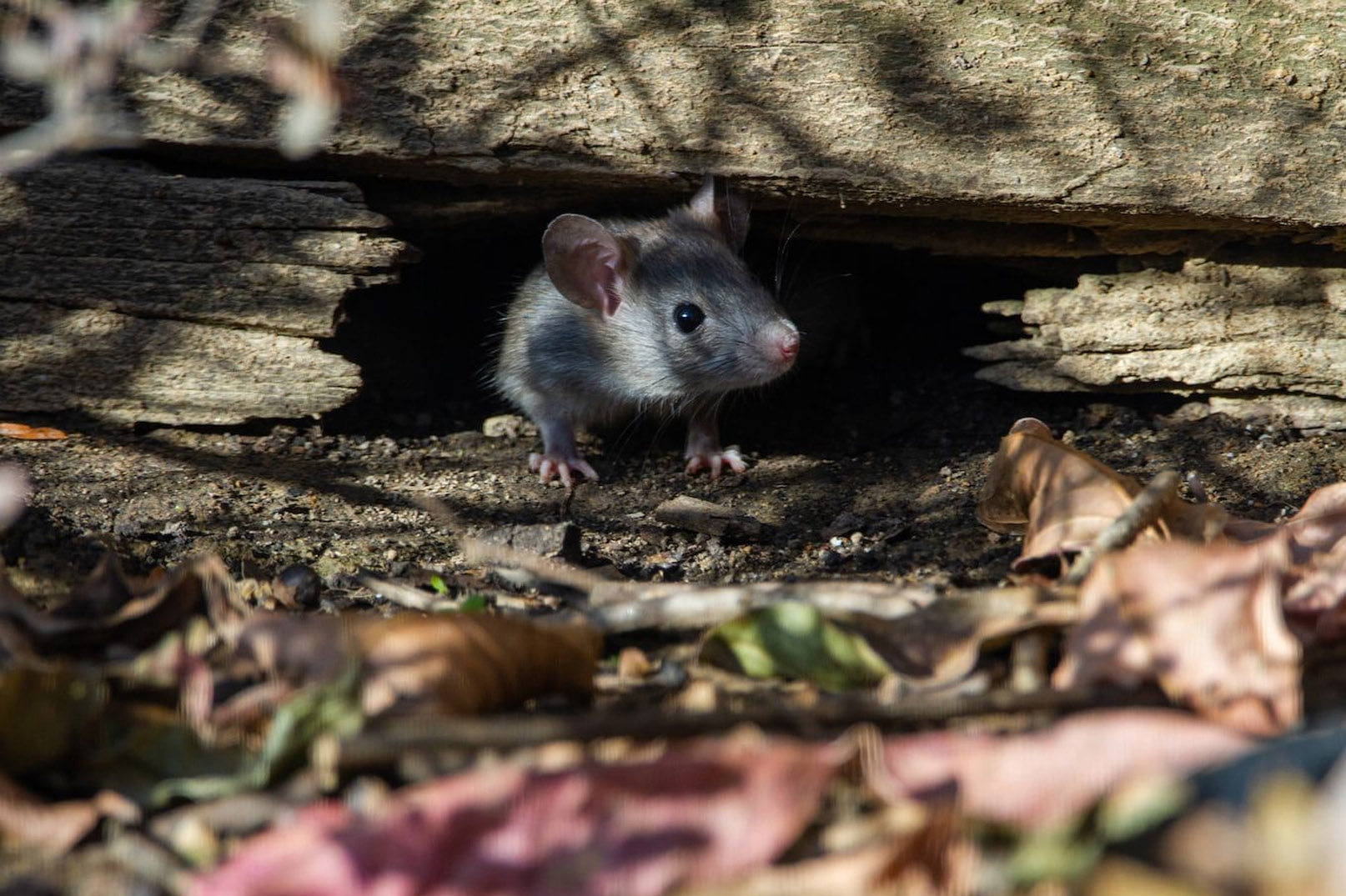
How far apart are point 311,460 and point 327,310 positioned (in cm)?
62

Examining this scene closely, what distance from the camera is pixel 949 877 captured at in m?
1.92

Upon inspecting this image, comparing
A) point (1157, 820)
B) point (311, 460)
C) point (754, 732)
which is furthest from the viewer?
point (311, 460)

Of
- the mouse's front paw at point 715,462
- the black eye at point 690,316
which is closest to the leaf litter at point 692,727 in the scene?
the mouse's front paw at point 715,462

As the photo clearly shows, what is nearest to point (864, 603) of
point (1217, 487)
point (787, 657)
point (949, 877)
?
point (787, 657)

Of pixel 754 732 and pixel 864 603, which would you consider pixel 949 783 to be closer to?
pixel 754 732

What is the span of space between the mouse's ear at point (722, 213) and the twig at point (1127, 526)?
238 cm

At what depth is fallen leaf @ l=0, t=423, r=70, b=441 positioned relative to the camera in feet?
16.2

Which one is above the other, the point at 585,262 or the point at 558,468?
the point at 585,262

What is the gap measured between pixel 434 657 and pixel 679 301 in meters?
3.68

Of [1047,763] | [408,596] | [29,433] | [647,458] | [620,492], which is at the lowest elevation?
[647,458]

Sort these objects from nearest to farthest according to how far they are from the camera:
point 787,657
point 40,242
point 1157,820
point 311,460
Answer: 1. point 1157,820
2. point 787,657
3. point 40,242
4. point 311,460

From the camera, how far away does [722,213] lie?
566cm

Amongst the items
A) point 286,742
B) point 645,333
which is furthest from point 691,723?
point 645,333

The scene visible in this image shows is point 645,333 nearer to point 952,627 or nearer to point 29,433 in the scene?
point 29,433
